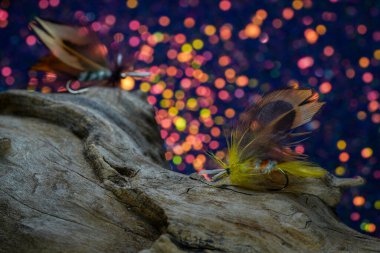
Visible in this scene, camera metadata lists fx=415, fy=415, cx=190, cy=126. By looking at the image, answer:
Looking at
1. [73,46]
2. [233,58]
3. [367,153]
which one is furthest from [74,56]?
[367,153]

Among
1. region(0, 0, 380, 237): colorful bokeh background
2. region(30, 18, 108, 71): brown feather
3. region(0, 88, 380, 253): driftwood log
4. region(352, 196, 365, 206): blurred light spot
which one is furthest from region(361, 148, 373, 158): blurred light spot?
region(30, 18, 108, 71): brown feather

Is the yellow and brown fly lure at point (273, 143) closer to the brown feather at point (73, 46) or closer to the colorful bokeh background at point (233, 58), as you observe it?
the brown feather at point (73, 46)

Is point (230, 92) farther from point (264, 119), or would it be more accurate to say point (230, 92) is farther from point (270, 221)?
point (270, 221)

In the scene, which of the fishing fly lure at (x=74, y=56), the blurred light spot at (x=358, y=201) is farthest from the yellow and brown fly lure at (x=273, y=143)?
the blurred light spot at (x=358, y=201)

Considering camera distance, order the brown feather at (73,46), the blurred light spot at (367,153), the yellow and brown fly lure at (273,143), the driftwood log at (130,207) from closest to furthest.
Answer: the driftwood log at (130,207)
the yellow and brown fly lure at (273,143)
the brown feather at (73,46)
the blurred light spot at (367,153)

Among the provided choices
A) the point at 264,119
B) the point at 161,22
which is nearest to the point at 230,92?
the point at 161,22

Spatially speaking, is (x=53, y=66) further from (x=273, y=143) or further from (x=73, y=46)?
(x=273, y=143)
